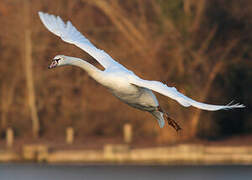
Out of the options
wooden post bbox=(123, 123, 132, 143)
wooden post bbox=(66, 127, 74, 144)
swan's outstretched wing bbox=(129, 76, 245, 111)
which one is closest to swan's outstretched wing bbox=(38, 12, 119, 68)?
swan's outstretched wing bbox=(129, 76, 245, 111)

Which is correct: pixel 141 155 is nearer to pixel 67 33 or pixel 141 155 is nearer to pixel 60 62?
pixel 67 33

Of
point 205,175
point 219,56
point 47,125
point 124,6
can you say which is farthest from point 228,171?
point 47,125

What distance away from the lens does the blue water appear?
23281mm

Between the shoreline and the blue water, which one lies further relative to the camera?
the shoreline

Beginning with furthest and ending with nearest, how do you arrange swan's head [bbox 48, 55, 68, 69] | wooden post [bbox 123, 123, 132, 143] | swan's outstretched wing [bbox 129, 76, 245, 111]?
wooden post [bbox 123, 123, 132, 143]
swan's head [bbox 48, 55, 68, 69]
swan's outstretched wing [bbox 129, 76, 245, 111]

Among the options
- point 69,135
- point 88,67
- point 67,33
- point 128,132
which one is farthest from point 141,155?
point 88,67

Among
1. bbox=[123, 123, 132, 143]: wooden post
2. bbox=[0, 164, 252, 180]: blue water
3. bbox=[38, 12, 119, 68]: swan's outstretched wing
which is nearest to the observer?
bbox=[38, 12, 119, 68]: swan's outstretched wing

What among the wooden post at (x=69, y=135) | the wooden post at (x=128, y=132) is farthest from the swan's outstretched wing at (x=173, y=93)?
the wooden post at (x=69, y=135)

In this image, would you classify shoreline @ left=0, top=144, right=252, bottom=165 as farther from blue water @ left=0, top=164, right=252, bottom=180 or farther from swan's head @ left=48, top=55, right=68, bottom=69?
swan's head @ left=48, top=55, right=68, bottom=69

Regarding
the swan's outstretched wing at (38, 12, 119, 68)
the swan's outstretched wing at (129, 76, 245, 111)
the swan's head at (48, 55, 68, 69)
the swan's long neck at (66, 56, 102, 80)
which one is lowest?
the swan's outstretched wing at (129, 76, 245, 111)

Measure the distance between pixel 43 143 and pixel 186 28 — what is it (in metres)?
6.84

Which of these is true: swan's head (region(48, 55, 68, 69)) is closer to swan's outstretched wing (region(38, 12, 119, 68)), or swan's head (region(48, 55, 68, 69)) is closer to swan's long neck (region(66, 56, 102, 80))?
swan's long neck (region(66, 56, 102, 80))

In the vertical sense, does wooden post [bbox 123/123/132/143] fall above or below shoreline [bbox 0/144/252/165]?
above

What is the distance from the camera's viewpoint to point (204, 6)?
88.8ft
